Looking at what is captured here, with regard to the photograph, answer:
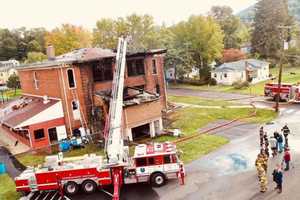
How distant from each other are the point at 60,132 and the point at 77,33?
52258 mm

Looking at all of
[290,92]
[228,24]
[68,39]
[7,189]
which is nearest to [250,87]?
[290,92]

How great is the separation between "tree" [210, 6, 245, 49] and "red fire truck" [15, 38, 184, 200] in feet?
239

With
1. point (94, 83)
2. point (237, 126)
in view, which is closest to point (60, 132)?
point (94, 83)

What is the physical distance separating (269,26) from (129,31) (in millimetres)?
33813

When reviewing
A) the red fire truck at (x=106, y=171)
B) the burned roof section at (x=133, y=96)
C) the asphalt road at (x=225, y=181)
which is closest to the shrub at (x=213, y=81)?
the burned roof section at (x=133, y=96)

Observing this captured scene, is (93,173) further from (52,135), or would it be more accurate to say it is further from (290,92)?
(290,92)

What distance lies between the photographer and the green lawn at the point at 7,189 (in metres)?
20.0

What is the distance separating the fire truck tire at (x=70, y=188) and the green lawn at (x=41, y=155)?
7306 mm

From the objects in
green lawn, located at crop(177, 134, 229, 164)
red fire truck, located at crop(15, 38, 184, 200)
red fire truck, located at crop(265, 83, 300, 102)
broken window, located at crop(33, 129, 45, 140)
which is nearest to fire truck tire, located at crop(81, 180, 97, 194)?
red fire truck, located at crop(15, 38, 184, 200)

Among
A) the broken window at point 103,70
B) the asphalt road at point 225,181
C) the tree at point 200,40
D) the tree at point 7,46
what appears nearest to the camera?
the asphalt road at point 225,181

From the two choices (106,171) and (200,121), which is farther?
(200,121)

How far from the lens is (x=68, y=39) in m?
75.2

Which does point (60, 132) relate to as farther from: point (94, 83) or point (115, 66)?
point (115, 66)

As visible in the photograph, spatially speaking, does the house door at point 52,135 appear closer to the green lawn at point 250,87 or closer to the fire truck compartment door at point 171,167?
the fire truck compartment door at point 171,167
